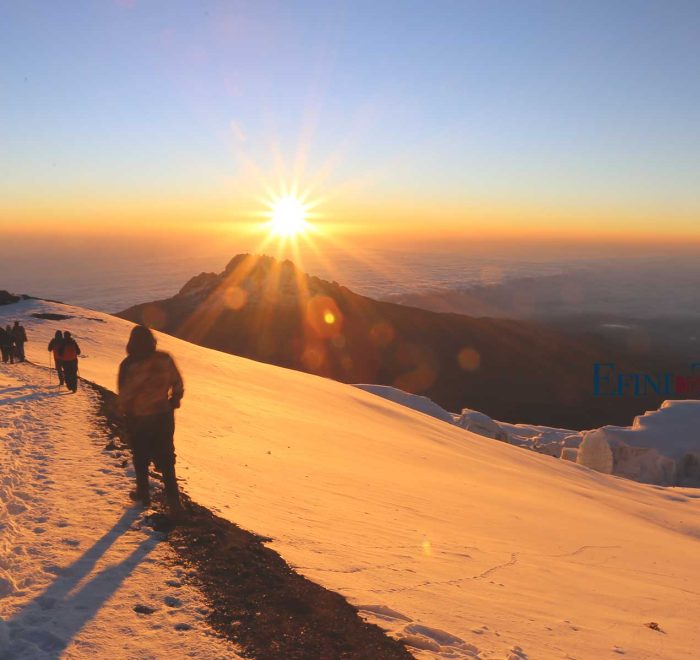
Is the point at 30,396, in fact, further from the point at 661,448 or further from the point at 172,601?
the point at 661,448

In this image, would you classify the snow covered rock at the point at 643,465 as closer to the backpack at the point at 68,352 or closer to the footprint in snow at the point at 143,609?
the backpack at the point at 68,352

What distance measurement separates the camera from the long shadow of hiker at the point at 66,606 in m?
3.07

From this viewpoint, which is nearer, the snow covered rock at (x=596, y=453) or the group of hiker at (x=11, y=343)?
the group of hiker at (x=11, y=343)

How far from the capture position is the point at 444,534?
6594 millimetres

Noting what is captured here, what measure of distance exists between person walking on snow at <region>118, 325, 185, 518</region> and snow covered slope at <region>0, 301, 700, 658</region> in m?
0.83

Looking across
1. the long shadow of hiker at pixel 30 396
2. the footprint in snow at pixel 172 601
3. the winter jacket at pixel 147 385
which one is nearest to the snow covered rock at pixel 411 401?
the long shadow of hiker at pixel 30 396

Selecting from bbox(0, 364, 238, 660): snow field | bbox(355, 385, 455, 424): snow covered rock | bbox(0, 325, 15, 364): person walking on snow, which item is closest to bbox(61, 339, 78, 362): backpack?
bbox(0, 364, 238, 660): snow field

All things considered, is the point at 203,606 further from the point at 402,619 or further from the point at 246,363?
the point at 246,363

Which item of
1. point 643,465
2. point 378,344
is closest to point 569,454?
point 643,465

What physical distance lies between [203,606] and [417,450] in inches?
408

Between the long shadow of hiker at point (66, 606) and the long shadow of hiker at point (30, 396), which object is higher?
the long shadow of hiker at point (66, 606)

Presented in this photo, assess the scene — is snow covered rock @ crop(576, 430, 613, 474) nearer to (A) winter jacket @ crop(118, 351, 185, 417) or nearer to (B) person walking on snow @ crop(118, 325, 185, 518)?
(B) person walking on snow @ crop(118, 325, 185, 518)

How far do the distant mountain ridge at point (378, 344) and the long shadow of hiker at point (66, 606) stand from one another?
197ft

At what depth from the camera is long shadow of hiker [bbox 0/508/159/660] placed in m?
3.07
